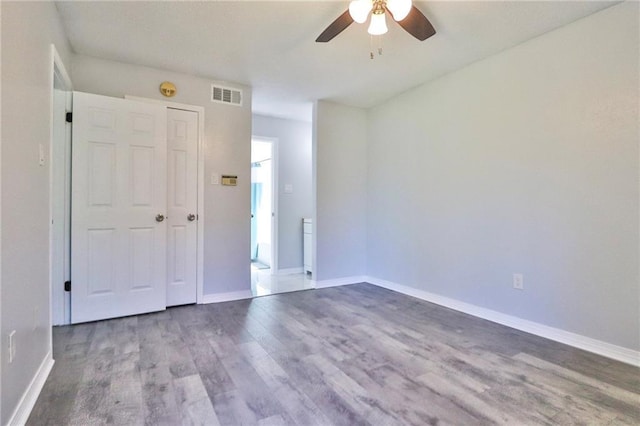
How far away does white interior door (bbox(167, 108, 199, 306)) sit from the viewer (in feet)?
10.8

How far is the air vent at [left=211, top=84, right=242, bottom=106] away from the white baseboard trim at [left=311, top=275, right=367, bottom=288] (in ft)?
7.61

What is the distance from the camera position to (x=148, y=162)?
3.08 meters

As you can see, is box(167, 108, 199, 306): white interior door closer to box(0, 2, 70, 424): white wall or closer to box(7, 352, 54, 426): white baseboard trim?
box(0, 2, 70, 424): white wall

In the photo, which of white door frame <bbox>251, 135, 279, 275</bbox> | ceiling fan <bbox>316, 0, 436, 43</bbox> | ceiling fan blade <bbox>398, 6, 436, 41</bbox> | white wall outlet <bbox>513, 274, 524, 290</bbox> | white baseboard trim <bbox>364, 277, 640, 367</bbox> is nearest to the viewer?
ceiling fan <bbox>316, 0, 436, 43</bbox>

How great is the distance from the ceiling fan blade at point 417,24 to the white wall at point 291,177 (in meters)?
3.04

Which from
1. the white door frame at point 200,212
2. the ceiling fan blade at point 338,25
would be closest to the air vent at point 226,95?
the white door frame at point 200,212

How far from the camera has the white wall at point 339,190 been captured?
4160mm

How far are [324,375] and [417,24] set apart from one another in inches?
89.6

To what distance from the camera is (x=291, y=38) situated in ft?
8.72

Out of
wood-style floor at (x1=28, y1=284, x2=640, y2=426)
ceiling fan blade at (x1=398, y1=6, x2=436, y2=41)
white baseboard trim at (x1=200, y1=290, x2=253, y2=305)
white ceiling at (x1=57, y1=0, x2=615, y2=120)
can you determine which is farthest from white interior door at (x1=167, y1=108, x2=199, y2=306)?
ceiling fan blade at (x1=398, y1=6, x2=436, y2=41)

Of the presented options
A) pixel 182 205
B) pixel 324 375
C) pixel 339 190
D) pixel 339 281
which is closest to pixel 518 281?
pixel 324 375

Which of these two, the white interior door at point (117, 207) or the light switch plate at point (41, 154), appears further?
the white interior door at point (117, 207)

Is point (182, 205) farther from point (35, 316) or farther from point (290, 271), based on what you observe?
point (290, 271)

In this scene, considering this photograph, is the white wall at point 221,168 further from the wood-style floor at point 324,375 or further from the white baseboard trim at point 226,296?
the wood-style floor at point 324,375
